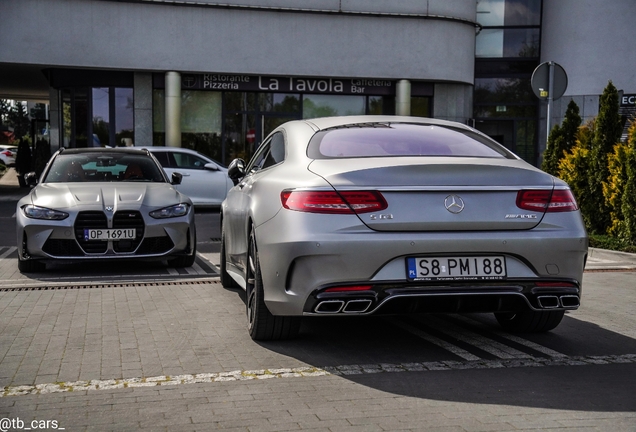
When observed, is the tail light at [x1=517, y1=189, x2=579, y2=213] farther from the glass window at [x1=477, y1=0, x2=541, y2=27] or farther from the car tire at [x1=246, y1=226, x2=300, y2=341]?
the glass window at [x1=477, y1=0, x2=541, y2=27]

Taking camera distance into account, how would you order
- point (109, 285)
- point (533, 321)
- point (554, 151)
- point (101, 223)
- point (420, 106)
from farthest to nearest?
point (420, 106) < point (554, 151) < point (101, 223) < point (109, 285) < point (533, 321)

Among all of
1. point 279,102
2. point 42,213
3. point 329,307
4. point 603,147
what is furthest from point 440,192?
Answer: point 279,102

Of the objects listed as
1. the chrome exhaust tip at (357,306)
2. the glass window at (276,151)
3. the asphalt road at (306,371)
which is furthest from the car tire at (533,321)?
the glass window at (276,151)

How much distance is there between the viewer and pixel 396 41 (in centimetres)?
2705

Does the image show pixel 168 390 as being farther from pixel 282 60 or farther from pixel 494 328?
pixel 282 60

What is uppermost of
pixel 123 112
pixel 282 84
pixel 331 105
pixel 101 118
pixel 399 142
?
pixel 282 84

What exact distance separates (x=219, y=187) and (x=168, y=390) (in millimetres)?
15305

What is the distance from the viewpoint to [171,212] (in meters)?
9.69

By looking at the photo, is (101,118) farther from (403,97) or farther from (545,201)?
(545,201)

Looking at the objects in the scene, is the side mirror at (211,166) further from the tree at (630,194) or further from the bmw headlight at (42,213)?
the bmw headlight at (42,213)

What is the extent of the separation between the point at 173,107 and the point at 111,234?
17133 mm

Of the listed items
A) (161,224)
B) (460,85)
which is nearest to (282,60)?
(460,85)

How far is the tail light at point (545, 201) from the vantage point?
529 centimetres

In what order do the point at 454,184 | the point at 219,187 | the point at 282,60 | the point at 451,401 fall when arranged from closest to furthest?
the point at 451,401 → the point at 454,184 → the point at 219,187 → the point at 282,60
